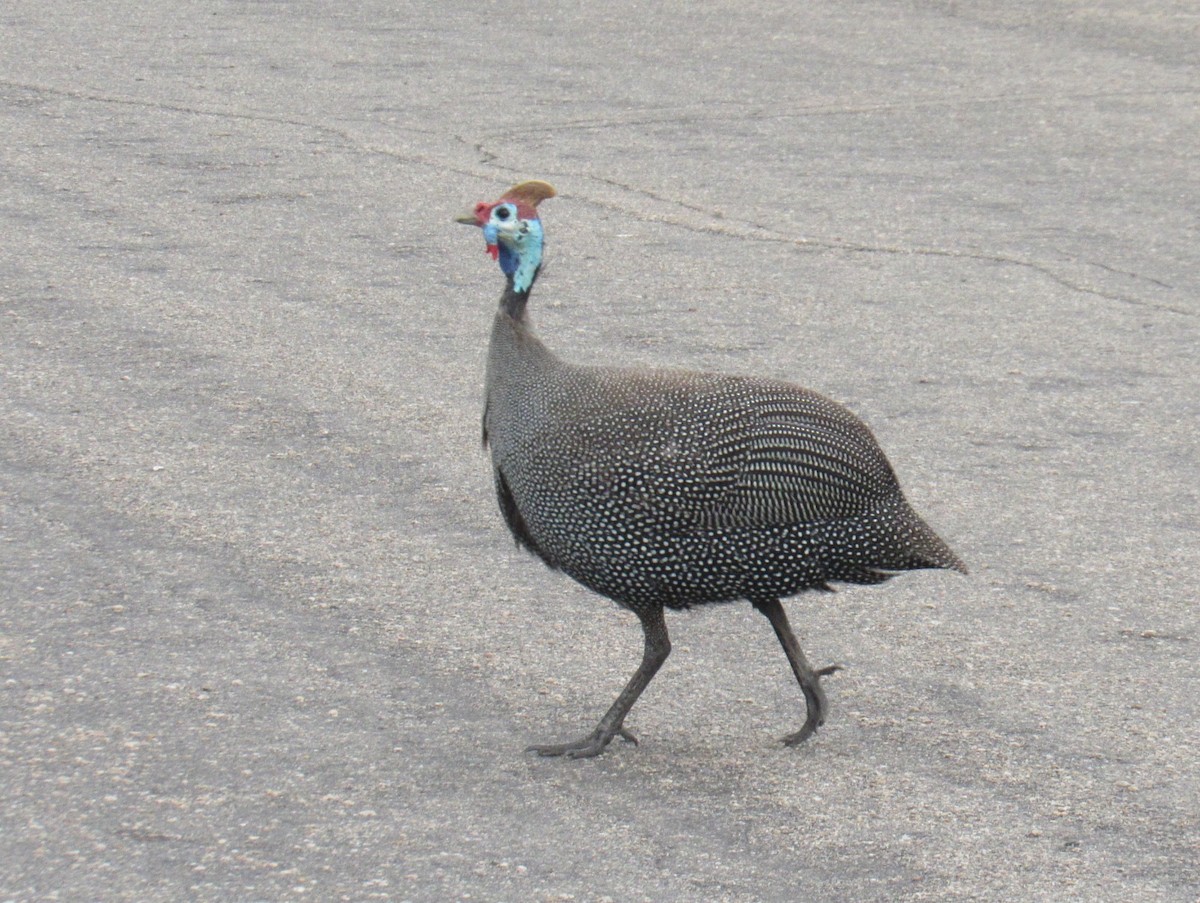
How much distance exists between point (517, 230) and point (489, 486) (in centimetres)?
165

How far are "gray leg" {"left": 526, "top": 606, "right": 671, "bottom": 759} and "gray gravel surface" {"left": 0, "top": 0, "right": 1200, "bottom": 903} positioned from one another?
4 centimetres

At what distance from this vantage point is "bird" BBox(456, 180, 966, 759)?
386 centimetres

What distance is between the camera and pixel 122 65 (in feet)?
37.1

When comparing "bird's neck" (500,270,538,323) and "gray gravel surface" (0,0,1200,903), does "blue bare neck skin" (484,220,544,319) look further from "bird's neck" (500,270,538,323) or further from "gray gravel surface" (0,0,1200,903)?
"gray gravel surface" (0,0,1200,903)

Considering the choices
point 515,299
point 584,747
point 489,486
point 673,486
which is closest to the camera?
point 673,486

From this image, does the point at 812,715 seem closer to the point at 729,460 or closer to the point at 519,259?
the point at 729,460

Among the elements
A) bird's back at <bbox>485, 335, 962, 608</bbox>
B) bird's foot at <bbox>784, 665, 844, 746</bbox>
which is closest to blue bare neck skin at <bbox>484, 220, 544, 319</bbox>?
bird's back at <bbox>485, 335, 962, 608</bbox>

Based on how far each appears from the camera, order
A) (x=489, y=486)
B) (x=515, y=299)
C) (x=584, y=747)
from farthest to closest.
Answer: (x=489, y=486) → (x=515, y=299) → (x=584, y=747)

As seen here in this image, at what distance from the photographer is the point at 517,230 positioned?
4.08 metres

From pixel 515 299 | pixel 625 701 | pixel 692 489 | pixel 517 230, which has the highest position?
pixel 517 230

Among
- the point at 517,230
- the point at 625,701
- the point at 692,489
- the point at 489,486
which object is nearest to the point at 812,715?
the point at 625,701

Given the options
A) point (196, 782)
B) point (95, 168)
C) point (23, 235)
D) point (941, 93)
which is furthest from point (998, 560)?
point (941, 93)

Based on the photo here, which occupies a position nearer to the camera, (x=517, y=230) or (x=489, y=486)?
(x=517, y=230)

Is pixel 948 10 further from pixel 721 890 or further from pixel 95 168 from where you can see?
pixel 721 890
